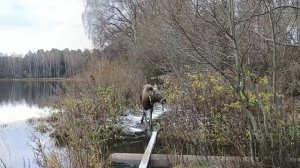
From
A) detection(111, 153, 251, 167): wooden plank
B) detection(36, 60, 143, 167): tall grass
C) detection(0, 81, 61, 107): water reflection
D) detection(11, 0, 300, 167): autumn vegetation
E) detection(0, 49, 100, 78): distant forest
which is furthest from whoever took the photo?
detection(0, 49, 100, 78): distant forest

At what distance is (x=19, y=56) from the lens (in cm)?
10675

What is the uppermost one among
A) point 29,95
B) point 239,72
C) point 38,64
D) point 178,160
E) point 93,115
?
point 38,64

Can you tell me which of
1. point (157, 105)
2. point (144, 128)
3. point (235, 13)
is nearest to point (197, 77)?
point (144, 128)

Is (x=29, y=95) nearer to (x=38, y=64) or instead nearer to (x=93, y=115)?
(x=93, y=115)

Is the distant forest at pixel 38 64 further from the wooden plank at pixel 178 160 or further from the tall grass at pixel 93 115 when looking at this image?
the wooden plank at pixel 178 160

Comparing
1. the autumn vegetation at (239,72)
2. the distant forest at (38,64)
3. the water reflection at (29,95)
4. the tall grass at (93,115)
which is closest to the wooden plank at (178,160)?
the autumn vegetation at (239,72)

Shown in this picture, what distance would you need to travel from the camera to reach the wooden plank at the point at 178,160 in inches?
241

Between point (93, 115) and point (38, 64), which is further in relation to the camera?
point (38, 64)

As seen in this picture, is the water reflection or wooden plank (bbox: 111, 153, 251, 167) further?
the water reflection

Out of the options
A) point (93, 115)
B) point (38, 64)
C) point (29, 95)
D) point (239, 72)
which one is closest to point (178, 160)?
point (239, 72)

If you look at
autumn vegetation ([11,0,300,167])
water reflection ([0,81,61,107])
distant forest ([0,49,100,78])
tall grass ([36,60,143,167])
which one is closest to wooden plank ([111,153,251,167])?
autumn vegetation ([11,0,300,167])

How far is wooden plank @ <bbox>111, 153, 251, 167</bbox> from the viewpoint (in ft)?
20.1

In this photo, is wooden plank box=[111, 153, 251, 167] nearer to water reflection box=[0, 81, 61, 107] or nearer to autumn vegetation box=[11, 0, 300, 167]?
autumn vegetation box=[11, 0, 300, 167]

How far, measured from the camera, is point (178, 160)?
7297 mm
